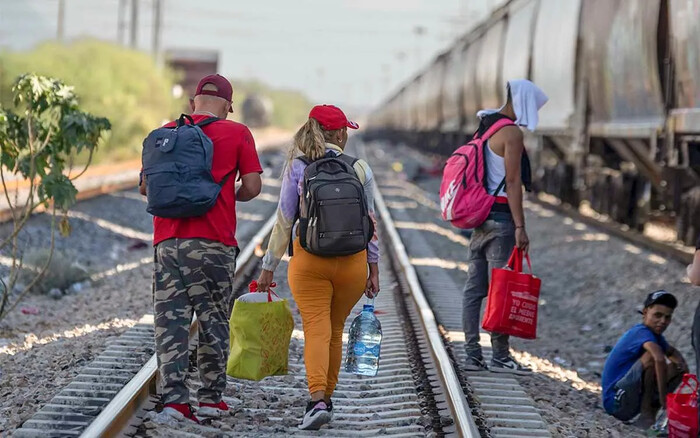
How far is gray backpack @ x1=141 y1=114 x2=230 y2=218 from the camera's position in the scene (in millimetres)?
5277

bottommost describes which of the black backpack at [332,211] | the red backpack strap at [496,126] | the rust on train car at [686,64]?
the black backpack at [332,211]

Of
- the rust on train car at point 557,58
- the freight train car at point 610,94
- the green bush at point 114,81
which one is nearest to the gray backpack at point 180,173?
the freight train car at point 610,94

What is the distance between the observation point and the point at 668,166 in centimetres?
1212

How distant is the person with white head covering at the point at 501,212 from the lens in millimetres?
6934

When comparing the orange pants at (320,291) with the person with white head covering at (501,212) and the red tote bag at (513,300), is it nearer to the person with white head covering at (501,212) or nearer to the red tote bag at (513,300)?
the red tote bag at (513,300)

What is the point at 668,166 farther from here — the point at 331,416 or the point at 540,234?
the point at 331,416

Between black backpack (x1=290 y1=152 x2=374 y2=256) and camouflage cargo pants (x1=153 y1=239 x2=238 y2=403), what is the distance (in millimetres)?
474

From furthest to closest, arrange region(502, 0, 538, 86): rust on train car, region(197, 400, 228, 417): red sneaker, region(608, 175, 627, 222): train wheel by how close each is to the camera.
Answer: region(502, 0, 538, 86): rust on train car < region(608, 175, 627, 222): train wheel < region(197, 400, 228, 417): red sneaker

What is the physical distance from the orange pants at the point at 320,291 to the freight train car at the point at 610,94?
212 inches

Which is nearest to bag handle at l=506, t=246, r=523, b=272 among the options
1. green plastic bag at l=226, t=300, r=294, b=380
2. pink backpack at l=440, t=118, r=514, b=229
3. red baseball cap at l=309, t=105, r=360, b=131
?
pink backpack at l=440, t=118, r=514, b=229

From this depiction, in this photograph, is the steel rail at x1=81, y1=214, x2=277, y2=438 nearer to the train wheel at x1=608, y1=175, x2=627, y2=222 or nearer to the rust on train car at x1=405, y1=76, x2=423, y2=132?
the train wheel at x1=608, y1=175, x2=627, y2=222

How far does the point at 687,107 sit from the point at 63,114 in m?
5.78

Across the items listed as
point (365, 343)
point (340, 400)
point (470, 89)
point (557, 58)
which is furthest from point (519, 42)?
point (340, 400)

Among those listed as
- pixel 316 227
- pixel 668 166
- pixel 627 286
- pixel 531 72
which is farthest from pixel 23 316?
pixel 531 72
